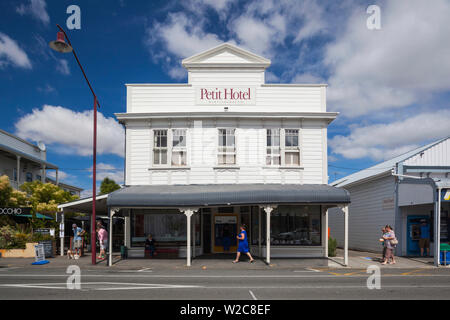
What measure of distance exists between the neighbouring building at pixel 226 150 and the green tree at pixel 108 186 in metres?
26.4

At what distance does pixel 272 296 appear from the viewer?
891cm

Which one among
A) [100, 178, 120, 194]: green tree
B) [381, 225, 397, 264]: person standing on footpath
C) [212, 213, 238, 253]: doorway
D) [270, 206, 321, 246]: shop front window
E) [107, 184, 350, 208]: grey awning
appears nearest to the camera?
[107, 184, 350, 208]: grey awning

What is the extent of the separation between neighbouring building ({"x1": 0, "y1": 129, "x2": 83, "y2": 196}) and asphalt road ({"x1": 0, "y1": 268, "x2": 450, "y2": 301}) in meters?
18.9

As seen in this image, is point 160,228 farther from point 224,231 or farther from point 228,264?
point 228,264

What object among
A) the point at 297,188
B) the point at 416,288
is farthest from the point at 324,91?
the point at 416,288

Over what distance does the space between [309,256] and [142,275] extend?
850cm

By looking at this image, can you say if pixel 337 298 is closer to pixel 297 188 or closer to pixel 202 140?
pixel 297 188

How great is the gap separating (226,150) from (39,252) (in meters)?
9.96

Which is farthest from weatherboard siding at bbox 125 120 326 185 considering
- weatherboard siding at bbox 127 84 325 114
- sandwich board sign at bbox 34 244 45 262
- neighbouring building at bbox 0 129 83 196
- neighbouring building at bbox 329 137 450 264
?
neighbouring building at bbox 0 129 83 196

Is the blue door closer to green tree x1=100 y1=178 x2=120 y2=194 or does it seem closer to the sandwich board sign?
the sandwich board sign

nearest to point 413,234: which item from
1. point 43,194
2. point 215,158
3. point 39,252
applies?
point 215,158

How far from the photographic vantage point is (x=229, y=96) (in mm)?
19094

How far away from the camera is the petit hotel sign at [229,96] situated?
62.5ft

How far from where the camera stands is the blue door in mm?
19297
